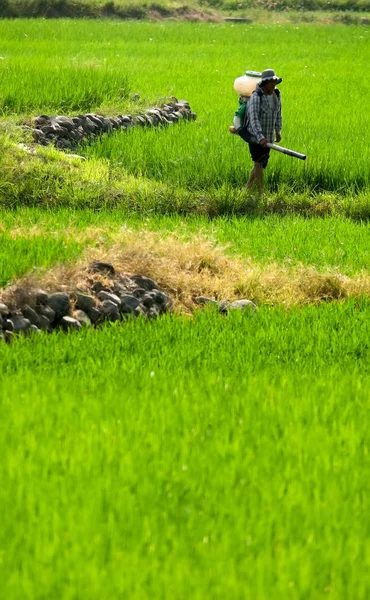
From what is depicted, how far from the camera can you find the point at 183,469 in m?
3.80

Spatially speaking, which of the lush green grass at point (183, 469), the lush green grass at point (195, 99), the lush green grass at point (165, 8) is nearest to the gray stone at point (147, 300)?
the lush green grass at point (183, 469)

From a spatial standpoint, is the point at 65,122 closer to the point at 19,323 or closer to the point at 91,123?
the point at 91,123

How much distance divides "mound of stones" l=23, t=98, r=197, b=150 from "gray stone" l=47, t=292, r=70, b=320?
5.66 meters

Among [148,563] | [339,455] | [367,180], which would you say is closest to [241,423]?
[339,455]

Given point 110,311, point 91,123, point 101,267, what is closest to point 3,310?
point 110,311

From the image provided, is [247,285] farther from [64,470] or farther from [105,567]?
[105,567]

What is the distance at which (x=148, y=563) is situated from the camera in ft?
10.3

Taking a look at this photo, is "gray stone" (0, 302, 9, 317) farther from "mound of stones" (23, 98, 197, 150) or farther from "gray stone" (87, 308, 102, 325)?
"mound of stones" (23, 98, 197, 150)

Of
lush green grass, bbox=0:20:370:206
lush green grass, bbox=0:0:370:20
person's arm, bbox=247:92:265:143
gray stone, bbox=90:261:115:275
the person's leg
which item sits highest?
person's arm, bbox=247:92:265:143

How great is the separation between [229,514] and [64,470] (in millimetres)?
606

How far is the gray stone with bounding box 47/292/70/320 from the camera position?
6.11 metres

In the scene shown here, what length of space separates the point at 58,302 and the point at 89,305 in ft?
0.78

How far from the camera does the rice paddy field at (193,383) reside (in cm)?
320

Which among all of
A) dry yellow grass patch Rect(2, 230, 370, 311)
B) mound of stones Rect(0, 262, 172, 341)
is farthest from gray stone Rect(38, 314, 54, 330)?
dry yellow grass patch Rect(2, 230, 370, 311)
